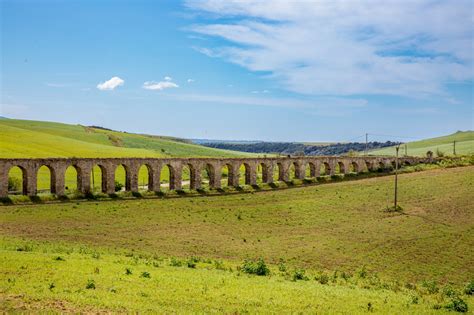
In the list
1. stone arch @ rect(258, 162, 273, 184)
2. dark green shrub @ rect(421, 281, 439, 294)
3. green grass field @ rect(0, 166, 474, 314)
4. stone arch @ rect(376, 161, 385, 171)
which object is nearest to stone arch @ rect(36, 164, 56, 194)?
green grass field @ rect(0, 166, 474, 314)

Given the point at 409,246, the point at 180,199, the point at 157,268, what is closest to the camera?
the point at 157,268

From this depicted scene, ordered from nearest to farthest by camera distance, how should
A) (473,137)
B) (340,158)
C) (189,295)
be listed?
(189,295) < (340,158) < (473,137)

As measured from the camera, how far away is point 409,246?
30.9 metres

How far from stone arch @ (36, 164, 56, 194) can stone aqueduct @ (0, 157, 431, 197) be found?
3.7 inches

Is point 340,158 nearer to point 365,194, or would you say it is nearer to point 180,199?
point 365,194

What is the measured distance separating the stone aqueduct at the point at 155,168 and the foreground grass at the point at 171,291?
25.6m

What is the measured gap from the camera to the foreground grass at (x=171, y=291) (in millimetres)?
13852

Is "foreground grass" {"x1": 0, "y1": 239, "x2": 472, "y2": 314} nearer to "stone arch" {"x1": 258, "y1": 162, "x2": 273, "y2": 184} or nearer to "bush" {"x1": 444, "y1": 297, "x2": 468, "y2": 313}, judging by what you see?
"bush" {"x1": 444, "y1": 297, "x2": 468, "y2": 313}

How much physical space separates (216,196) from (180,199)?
4.53m

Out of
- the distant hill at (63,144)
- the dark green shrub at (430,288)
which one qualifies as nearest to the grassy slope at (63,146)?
the distant hill at (63,144)

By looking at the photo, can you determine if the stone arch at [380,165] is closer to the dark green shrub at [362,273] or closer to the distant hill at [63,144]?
the distant hill at [63,144]

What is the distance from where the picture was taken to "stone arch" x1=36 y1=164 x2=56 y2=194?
46.0 m

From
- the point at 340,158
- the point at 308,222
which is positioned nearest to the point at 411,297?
the point at 308,222

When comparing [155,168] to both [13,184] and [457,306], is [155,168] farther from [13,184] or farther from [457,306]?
[457,306]
